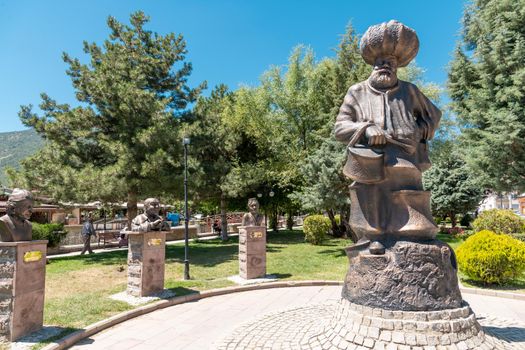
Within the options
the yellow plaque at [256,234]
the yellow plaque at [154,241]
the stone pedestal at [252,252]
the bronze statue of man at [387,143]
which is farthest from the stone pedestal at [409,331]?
the yellow plaque at [256,234]

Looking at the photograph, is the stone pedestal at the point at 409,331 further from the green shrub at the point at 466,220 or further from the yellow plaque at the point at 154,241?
the green shrub at the point at 466,220

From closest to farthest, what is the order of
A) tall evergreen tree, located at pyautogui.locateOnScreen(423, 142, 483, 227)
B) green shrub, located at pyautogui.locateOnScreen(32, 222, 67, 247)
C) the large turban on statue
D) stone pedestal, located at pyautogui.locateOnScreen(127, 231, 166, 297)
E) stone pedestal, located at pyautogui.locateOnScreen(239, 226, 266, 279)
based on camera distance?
the large turban on statue, stone pedestal, located at pyautogui.locateOnScreen(127, 231, 166, 297), stone pedestal, located at pyautogui.locateOnScreen(239, 226, 266, 279), green shrub, located at pyautogui.locateOnScreen(32, 222, 67, 247), tall evergreen tree, located at pyautogui.locateOnScreen(423, 142, 483, 227)

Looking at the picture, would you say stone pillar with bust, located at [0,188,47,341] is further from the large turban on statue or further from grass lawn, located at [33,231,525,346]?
the large turban on statue

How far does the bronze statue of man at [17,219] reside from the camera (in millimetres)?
5637

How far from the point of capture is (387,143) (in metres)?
5.14

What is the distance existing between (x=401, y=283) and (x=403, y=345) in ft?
2.52

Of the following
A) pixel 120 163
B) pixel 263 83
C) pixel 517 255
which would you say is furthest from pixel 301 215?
pixel 517 255

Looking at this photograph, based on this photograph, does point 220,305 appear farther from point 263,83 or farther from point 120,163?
point 263,83

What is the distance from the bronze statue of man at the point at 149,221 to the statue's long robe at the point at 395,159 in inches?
203

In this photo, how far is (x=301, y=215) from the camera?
45.4 m

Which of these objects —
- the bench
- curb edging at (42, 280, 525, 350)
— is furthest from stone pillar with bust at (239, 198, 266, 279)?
the bench

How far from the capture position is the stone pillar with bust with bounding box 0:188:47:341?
546 cm

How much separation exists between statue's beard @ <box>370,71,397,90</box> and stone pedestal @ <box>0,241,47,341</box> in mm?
6321

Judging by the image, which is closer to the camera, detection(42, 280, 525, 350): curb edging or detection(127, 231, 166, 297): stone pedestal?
detection(42, 280, 525, 350): curb edging
